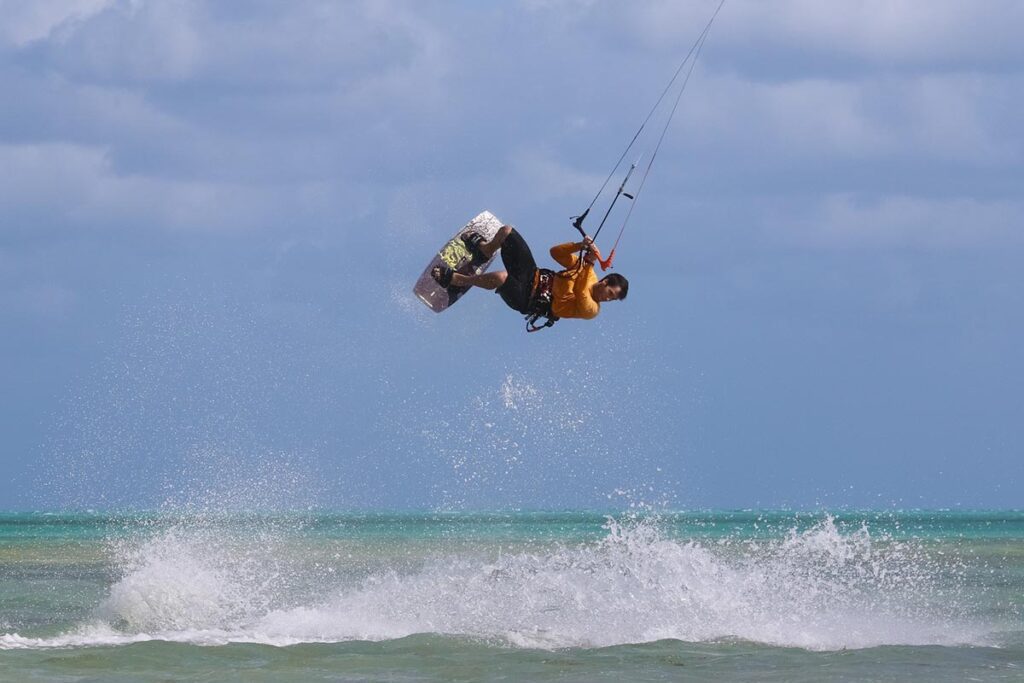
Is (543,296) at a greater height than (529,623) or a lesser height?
greater

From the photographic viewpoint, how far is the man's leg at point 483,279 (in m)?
12.4

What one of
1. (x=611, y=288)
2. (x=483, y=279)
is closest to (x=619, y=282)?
(x=611, y=288)

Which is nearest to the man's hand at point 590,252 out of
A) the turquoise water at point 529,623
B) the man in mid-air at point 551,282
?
the man in mid-air at point 551,282

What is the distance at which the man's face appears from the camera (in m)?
12.1

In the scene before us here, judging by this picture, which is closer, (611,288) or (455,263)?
(611,288)

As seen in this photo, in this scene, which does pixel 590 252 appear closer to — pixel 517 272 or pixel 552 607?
pixel 517 272

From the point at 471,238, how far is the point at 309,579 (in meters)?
10.2

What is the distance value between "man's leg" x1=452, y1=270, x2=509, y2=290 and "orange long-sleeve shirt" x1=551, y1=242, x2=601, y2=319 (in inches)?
21.7

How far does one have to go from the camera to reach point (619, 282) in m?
12.2

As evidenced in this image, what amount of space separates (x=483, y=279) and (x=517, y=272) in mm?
362

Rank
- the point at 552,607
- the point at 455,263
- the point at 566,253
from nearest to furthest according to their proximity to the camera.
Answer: the point at 566,253 < the point at 455,263 < the point at 552,607

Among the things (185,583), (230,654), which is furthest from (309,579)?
(230,654)

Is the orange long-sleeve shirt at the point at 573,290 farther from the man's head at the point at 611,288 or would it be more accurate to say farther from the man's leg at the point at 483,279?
the man's leg at the point at 483,279

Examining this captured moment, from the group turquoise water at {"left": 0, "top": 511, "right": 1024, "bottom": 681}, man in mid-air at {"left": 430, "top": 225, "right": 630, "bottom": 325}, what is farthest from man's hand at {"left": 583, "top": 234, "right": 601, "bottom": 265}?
turquoise water at {"left": 0, "top": 511, "right": 1024, "bottom": 681}
